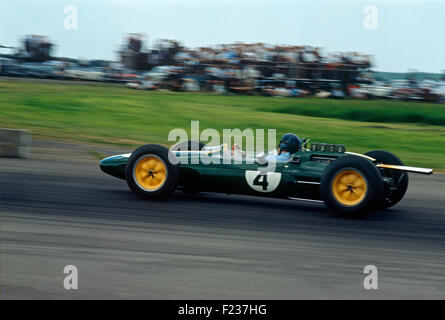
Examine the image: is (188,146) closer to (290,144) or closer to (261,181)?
(261,181)

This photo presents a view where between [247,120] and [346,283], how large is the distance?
1191 centimetres

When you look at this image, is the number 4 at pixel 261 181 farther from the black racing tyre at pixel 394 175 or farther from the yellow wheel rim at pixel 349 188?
the black racing tyre at pixel 394 175

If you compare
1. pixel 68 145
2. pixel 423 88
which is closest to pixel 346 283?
pixel 68 145

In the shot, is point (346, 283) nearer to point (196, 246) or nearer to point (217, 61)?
point (196, 246)

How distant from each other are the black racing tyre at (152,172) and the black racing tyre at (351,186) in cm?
172

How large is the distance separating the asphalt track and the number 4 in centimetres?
31

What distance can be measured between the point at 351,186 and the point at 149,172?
2314 mm

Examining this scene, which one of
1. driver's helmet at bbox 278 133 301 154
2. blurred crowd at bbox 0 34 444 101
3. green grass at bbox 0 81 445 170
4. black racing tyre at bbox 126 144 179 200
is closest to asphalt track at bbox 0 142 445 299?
black racing tyre at bbox 126 144 179 200

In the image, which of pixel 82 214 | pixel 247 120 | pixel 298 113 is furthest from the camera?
pixel 298 113

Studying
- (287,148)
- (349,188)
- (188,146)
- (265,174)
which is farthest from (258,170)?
(188,146)

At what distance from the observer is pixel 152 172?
7098mm

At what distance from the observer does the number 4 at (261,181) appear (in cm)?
685

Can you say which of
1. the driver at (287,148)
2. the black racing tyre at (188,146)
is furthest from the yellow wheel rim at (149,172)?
the driver at (287,148)

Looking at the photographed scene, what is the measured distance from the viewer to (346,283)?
14.7ft
